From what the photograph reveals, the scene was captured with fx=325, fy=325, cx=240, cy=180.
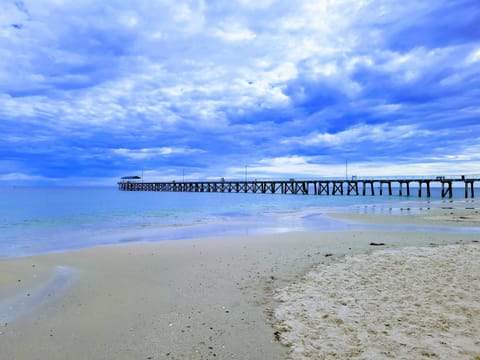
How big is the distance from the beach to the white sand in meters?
0.02

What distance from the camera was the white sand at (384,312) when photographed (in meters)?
3.84

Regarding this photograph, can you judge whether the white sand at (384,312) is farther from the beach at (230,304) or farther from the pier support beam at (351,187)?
the pier support beam at (351,187)

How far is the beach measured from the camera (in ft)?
13.1

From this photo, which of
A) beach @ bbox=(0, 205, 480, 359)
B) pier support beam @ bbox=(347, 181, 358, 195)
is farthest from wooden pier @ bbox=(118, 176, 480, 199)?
beach @ bbox=(0, 205, 480, 359)

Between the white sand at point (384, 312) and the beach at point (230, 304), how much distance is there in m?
0.02

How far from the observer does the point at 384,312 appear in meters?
4.88

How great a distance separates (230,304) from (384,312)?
2.41 m

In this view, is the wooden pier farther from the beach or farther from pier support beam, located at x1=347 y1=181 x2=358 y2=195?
the beach

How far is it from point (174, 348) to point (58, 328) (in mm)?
1912

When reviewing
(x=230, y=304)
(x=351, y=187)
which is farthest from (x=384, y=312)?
(x=351, y=187)

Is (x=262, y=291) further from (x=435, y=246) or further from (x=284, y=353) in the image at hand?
(x=435, y=246)

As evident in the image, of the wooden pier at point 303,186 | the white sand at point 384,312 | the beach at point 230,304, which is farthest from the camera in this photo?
the wooden pier at point 303,186

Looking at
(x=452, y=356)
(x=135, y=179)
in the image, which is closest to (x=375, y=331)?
(x=452, y=356)

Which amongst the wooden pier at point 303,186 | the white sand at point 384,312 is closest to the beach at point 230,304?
the white sand at point 384,312
